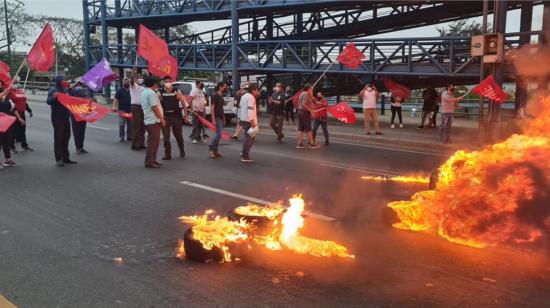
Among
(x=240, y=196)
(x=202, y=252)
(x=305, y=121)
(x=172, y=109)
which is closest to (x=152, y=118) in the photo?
(x=172, y=109)

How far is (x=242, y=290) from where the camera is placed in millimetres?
4074

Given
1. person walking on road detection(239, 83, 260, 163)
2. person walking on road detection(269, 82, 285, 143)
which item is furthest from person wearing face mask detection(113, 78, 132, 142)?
person walking on road detection(269, 82, 285, 143)

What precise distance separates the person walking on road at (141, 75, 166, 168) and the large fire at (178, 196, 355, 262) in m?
4.79

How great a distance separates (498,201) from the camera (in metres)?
5.12

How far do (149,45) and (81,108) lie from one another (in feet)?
9.06

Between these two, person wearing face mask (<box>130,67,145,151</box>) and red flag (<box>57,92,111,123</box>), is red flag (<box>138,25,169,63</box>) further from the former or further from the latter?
red flag (<box>57,92,111,123</box>)

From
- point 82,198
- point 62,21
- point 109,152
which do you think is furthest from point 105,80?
point 62,21

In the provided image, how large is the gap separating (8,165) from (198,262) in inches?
266

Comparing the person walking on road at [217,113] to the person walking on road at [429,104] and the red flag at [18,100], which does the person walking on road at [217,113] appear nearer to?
the red flag at [18,100]

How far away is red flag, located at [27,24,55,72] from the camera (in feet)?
32.8

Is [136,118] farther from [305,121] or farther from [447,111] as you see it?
[447,111]

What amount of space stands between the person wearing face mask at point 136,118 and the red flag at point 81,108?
4.69ft

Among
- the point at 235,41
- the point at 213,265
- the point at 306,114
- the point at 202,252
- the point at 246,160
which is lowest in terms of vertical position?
the point at 213,265

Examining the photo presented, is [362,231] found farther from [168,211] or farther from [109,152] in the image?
[109,152]
